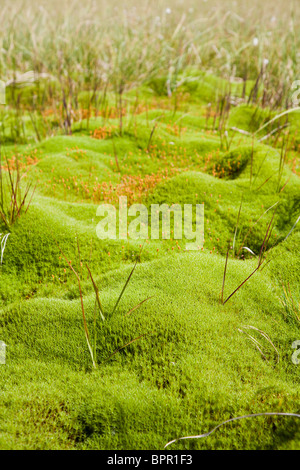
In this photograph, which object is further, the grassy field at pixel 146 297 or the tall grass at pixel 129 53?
the tall grass at pixel 129 53

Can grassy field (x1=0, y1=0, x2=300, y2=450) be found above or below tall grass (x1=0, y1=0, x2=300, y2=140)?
below

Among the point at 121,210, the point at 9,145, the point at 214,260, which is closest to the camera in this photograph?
the point at 214,260

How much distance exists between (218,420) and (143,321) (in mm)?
1111

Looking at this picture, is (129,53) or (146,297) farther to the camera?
(129,53)

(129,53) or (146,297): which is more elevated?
(129,53)

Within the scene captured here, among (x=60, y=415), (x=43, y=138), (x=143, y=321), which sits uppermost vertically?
(x=43, y=138)

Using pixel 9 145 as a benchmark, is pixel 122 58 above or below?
above

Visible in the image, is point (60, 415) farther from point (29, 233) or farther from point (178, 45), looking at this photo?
point (178, 45)

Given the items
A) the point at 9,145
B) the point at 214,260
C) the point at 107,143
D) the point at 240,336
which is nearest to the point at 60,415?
the point at 240,336

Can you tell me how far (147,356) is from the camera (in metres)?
3.06

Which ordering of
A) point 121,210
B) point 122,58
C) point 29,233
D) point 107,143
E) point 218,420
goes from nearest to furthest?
point 218,420 < point 29,233 < point 121,210 < point 107,143 < point 122,58

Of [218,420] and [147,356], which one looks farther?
[147,356]

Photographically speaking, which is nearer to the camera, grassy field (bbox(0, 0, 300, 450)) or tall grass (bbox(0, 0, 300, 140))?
grassy field (bbox(0, 0, 300, 450))

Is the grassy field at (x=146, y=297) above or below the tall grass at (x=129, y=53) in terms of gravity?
below
